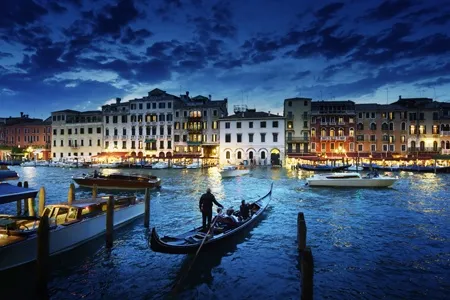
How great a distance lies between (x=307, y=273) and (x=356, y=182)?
2491 cm

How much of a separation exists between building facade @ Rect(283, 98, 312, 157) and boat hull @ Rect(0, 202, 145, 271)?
A: 166 ft

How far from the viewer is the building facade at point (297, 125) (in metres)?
63.0

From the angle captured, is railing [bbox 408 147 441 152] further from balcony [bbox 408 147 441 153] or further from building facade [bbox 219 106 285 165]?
building facade [bbox 219 106 285 165]

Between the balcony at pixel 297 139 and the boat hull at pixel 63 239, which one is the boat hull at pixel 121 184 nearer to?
the boat hull at pixel 63 239

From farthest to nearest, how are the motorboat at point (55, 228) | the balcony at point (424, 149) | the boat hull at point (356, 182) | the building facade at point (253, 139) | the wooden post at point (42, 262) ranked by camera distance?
1. the building facade at point (253, 139)
2. the balcony at point (424, 149)
3. the boat hull at point (356, 182)
4. the motorboat at point (55, 228)
5. the wooden post at point (42, 262)

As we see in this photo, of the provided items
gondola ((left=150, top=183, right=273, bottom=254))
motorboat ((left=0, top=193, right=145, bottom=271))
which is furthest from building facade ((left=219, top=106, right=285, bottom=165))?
gondola ((left=150, top=183, right=273, bottom=254))

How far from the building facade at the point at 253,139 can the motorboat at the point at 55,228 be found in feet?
160

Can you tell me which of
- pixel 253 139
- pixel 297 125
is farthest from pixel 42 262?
pixel 297 125

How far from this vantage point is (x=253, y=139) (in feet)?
207

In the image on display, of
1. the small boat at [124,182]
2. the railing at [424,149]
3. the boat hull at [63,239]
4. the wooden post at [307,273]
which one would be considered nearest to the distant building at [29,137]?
the small boat at [124,182]

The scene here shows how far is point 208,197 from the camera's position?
1273 centimetres

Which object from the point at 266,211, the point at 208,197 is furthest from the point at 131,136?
the point at 208,197

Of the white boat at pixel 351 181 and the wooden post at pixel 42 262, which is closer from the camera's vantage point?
the wooden post at pixel 42 262

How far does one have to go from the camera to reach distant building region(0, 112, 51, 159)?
8131 centimetres
